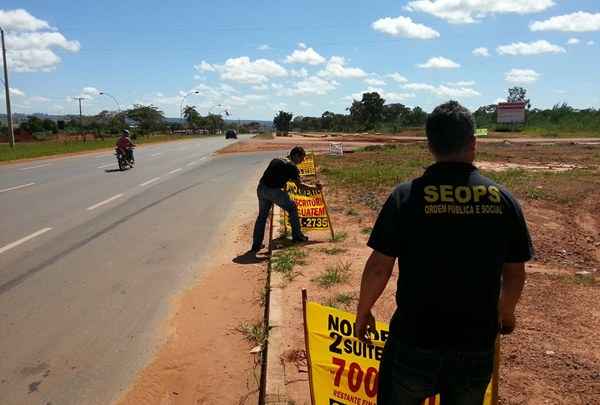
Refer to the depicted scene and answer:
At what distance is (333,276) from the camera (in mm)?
6285

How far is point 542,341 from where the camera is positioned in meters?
4.49

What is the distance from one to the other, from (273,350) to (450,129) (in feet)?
9.57

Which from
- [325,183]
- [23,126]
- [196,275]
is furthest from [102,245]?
[23,126]

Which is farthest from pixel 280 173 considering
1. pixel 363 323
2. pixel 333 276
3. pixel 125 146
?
pixel 125 146

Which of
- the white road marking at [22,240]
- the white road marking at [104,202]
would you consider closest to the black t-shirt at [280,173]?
the white road marking at [22,240]

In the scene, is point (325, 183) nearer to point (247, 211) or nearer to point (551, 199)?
point (247, 211)

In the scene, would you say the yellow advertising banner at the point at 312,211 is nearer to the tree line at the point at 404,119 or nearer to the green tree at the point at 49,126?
the tree line at the point at 404,119

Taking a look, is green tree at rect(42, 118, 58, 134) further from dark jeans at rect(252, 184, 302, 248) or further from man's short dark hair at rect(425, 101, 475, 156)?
man's short dark hair at rect(425, 101, 475, 156)

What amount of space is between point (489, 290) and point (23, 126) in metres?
94.7

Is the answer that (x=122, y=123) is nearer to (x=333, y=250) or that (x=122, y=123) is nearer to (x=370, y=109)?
(x=370, y=109)

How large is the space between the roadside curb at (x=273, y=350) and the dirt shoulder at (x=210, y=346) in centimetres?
13

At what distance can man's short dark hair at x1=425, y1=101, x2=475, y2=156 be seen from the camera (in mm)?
2178

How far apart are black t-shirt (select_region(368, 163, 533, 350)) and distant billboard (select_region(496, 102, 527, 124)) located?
67543 millimetres

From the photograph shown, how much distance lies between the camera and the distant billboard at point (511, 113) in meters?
63.9
